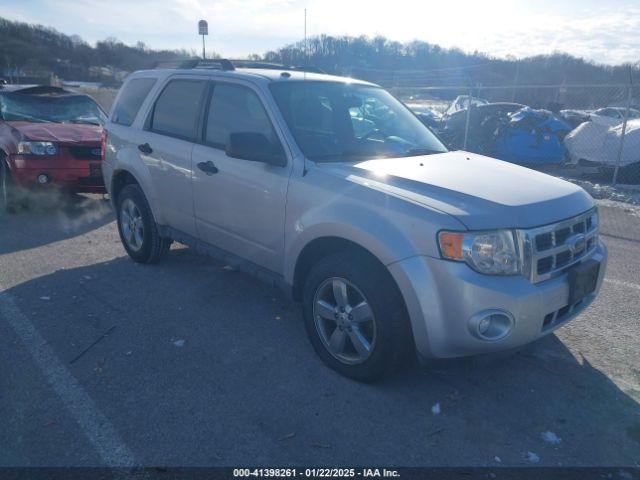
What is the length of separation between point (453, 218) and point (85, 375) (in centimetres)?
258

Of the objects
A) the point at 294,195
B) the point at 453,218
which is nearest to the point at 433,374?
the point at 453,218

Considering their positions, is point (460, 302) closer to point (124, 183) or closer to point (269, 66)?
point (269, 66)

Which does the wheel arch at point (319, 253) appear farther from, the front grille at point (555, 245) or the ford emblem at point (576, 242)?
the ford emblem at point (576, 242)

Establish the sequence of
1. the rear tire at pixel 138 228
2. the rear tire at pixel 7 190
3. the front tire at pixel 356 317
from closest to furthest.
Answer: the front tire at pixel 356 317
the rear tire at pixel 138 228
the rear tire at pixel 7 190

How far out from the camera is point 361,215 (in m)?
3.16

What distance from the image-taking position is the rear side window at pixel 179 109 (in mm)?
4633

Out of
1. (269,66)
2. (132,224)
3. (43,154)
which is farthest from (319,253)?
(43,154)

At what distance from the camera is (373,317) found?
3166 millimetres

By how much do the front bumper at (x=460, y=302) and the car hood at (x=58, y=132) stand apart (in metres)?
6.47

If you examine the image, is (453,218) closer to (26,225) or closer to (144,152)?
(144,152)

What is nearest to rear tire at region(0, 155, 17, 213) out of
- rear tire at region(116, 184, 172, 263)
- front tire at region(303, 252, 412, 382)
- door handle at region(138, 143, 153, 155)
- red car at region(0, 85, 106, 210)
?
red car at region(0, 85, 106, 210)

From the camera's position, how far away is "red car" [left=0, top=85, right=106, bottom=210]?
7.45 metres

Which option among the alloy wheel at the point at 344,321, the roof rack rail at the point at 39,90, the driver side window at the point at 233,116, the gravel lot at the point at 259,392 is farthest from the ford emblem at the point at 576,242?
the roof rack rail at the point at 39,90

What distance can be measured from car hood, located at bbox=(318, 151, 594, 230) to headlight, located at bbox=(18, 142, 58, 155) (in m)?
5.59
